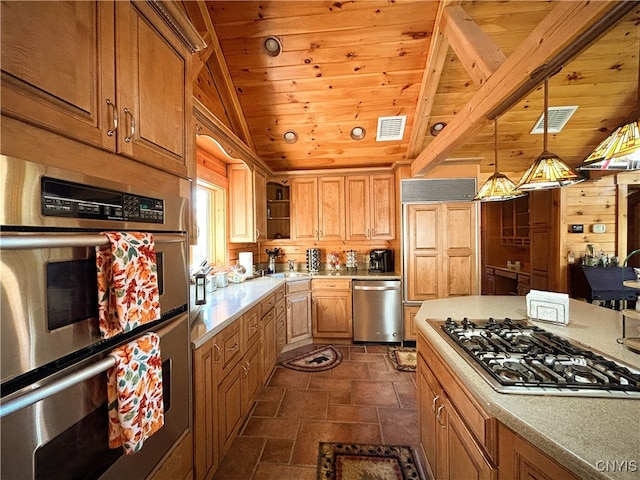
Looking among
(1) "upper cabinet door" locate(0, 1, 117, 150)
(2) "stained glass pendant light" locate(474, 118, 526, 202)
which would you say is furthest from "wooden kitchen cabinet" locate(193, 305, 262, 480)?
(2) "stained glass pendant light" locate(474, 118, 526, 202)

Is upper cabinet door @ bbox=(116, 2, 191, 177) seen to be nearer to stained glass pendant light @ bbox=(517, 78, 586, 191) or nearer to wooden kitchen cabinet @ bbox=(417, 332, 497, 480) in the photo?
wooden kitchen cabinet @ bbox=(417, 332, 497, 480)

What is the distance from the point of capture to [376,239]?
12.5 ft

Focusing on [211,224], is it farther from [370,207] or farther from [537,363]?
[537,363]

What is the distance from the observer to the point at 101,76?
0.85 meters

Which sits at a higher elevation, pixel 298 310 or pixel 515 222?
pixel 515 222

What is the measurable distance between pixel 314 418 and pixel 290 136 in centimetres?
316

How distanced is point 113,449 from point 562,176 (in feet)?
7.45

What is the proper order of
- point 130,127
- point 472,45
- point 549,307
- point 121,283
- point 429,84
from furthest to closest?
point 429,84
point 472,45
point 549,307
point 130,127
point 121,283

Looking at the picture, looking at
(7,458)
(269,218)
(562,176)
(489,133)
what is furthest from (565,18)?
(269,218)

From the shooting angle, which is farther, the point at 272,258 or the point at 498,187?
the point at 272,258

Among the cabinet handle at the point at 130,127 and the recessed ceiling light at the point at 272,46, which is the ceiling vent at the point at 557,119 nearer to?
the recessed ceiling light at the point at 272,46

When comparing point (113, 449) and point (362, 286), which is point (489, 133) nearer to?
point (362, 286)

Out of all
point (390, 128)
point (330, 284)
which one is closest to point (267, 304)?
point (330, 284)

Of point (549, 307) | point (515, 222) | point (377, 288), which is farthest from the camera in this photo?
point (515, 222)
